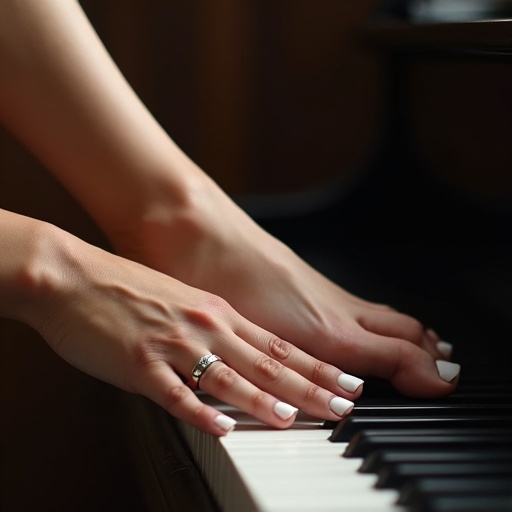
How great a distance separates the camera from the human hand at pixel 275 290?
30.2 inches

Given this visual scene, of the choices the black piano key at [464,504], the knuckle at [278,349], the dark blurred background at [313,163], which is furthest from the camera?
the dark blurred background at [313,163]

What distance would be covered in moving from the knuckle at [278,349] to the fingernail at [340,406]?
0.26 feet

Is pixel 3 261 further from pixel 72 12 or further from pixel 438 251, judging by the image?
pixel 438 251

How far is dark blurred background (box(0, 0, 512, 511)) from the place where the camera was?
44.3 inches

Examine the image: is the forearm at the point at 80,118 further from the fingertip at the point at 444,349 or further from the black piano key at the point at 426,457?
the black piano key at the point at 426,457

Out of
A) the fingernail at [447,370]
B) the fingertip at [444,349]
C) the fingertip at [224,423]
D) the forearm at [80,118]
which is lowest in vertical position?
the fingertip at [444,349]

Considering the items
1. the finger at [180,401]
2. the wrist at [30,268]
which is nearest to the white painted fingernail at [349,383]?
the finger at [180,401]

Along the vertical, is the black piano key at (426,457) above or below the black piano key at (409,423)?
above

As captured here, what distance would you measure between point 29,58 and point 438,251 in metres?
0.61

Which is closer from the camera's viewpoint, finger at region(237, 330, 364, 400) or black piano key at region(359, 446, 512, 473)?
black piano key at region(359, 446, 512, 473)

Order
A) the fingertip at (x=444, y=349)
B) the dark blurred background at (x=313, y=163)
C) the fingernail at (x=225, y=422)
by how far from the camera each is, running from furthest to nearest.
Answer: the dark blurred background at (x=313, y=163) < the fingertip at (x=444, y=349) < the fingernail at (x=225, y=422)

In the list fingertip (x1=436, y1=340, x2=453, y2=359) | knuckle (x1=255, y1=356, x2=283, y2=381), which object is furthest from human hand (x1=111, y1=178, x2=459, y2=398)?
knuckle (x1=255, y1=356, x2=283, y2=381)

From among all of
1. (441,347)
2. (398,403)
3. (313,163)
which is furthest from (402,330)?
(313,163)

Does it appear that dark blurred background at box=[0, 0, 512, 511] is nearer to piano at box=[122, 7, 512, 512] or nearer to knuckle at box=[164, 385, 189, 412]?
piano at box=[122, 7, 512, 512]
